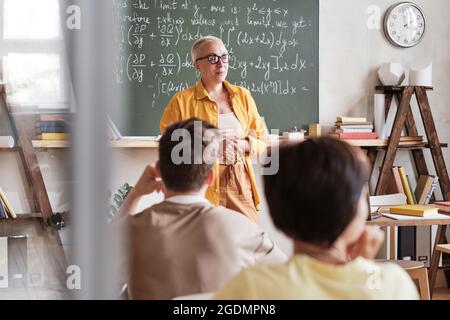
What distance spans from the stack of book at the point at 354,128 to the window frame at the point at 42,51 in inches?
133

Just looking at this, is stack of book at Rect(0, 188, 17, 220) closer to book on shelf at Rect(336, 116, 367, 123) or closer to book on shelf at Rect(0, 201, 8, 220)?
book on shelf at Rect(0, 201, 8, 220)

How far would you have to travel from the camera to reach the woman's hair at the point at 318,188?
34.8 inches

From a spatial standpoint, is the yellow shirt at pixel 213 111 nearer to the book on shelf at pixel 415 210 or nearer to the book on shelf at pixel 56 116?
the book on shelf at pixel 415 210

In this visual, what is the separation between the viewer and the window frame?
44cm

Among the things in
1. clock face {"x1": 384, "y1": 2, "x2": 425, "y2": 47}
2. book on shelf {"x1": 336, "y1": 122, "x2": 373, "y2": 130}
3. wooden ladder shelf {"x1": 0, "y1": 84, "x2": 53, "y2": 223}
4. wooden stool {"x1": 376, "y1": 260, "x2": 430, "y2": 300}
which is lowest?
wooden stool {"x1": 376, "y1": 260, "x2": 430, "y2": 300}

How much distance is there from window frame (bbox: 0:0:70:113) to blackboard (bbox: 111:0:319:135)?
314 centimetres

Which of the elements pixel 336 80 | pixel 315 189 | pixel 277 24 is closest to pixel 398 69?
pixel 336 80

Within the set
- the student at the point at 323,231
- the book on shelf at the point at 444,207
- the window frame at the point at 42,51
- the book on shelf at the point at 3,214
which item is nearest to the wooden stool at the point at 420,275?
the book on shelf at the point at 444,207

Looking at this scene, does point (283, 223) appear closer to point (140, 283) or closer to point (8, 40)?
point (140, 283)

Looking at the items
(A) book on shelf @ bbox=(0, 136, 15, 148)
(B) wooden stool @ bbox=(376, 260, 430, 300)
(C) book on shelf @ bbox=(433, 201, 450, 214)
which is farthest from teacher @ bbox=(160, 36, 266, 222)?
(A) book on shelf @ bbox=(0, 136, 15, 148)

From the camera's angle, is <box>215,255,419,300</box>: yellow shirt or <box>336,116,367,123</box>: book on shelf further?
<box>336,116,367,123</box>: book on shelf
